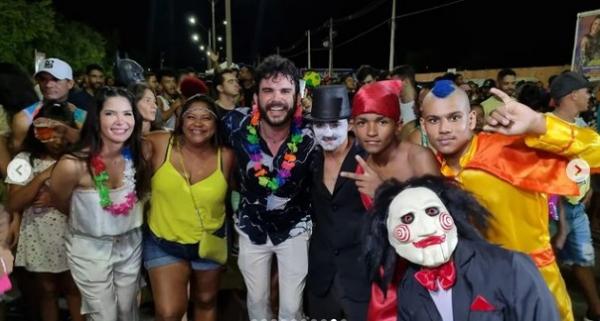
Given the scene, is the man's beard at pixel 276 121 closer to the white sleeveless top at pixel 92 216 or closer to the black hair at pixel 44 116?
the white sleeveless top at pixel 92 216

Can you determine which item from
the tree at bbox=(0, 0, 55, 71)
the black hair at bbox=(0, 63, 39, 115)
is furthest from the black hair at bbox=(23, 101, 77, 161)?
the tree at bbox=(0, 0, 55, 71)

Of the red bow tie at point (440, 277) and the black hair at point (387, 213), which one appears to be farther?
the black hair at point (387, 213)

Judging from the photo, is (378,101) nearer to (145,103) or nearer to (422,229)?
(422,229)

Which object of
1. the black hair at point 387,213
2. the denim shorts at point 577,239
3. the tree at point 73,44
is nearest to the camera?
the black hair at point 387,213

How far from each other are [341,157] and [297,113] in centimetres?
51

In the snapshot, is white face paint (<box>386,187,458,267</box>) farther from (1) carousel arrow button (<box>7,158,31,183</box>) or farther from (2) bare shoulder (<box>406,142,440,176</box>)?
(1) carousel arrow button (<box>7,158,31,183</box>)

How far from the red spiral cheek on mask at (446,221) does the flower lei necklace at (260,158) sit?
1.19m

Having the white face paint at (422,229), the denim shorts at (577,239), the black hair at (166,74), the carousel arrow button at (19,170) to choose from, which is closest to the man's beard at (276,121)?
the white face paint at (422,229)

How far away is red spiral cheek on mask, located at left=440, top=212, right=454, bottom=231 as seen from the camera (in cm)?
202

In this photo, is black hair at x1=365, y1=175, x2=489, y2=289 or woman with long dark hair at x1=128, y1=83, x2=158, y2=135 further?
woman with long dark hair at x1=128, y1=83, x2=158, y2=135

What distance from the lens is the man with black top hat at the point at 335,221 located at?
9.11 ft

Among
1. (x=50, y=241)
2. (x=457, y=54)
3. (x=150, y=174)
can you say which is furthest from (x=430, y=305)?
(x=457, y=54)

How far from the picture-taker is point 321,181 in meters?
2.90

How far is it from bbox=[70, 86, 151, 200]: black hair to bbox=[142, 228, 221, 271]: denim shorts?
0.30 metres
